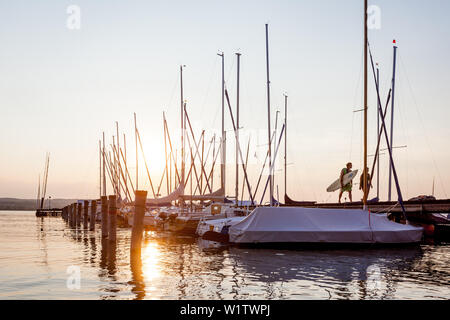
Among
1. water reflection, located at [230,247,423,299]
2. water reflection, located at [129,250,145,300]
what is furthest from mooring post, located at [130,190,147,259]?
water reflection, located at [230,247,423,299]

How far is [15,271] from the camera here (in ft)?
49.4

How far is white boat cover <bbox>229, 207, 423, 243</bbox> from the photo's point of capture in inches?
863

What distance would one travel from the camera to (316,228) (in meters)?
22.1

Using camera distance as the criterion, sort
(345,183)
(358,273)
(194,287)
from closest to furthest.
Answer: (194,287)
(358,273)
(345,183)

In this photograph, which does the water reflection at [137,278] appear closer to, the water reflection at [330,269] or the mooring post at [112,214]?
the water reflection at [330,269]

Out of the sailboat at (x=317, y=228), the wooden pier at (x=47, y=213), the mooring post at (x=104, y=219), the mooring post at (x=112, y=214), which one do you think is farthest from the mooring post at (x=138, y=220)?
the wooden pier at (x=47, y=213)

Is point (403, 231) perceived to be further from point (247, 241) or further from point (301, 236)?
point (247, 241)

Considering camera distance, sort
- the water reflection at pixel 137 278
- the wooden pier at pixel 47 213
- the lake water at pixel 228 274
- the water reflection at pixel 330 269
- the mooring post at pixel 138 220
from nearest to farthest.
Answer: the water reflection at pixel 137 278, the lake water at pixel 228 274, the water reflection at pixel 330 269, the mooring post at pixel 138 220, the wooden pier at pixel 47 213

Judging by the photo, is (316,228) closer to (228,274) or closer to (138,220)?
(138,220)

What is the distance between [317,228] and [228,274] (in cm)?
887

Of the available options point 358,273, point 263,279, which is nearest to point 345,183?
point 358,273

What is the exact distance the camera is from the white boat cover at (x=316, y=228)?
21.9 meters

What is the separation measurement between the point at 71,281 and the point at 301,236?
11438mm

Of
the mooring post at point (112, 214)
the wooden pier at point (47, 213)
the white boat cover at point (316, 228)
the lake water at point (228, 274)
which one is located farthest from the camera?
the wooden pier at point (47, 213)
